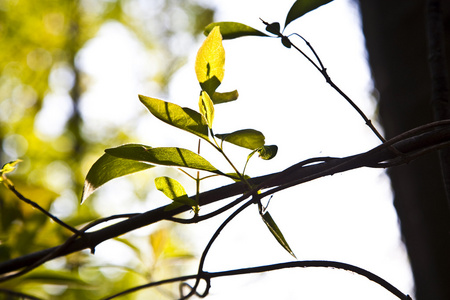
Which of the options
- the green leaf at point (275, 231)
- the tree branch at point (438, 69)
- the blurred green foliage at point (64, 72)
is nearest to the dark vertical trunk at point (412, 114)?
the tree branch at point (438, 69)

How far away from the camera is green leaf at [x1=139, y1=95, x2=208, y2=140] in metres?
0.28

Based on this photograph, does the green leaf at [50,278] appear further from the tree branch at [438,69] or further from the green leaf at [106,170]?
the tree branch at [438,69]

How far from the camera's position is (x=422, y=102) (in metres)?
0.60

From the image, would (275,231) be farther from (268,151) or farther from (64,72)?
(64,72)

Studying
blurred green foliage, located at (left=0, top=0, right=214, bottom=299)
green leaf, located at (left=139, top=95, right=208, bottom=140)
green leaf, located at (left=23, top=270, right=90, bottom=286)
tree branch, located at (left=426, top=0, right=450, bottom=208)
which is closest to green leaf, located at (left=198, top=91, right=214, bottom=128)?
green leaf, located at (left=139, top=95, right=208, bottom=140)

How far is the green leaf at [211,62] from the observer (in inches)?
11.4

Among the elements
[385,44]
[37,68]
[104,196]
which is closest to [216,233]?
[385,44]

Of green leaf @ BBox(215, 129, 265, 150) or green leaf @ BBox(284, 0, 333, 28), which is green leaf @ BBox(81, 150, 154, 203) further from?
green leaf @ BBox(284, 0, 333, 28)

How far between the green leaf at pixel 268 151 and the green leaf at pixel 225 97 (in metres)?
0.06

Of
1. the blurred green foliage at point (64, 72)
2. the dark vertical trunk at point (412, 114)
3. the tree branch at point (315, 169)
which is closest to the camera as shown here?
the tree branch at point (315, 169)

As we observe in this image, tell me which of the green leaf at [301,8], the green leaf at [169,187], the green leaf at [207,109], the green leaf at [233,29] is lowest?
the green leaf at [169,187]

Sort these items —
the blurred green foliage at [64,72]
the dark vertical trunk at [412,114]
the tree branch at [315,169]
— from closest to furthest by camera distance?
the tree branch at [315,169] < the dark vertical trunk at [412,114] < the blurred green foliage at [64,72]

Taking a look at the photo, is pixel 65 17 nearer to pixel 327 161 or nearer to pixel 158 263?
pixel 158 263

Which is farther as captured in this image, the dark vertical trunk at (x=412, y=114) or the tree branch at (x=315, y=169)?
the dark vertical trunk at (x=412, y=114)
